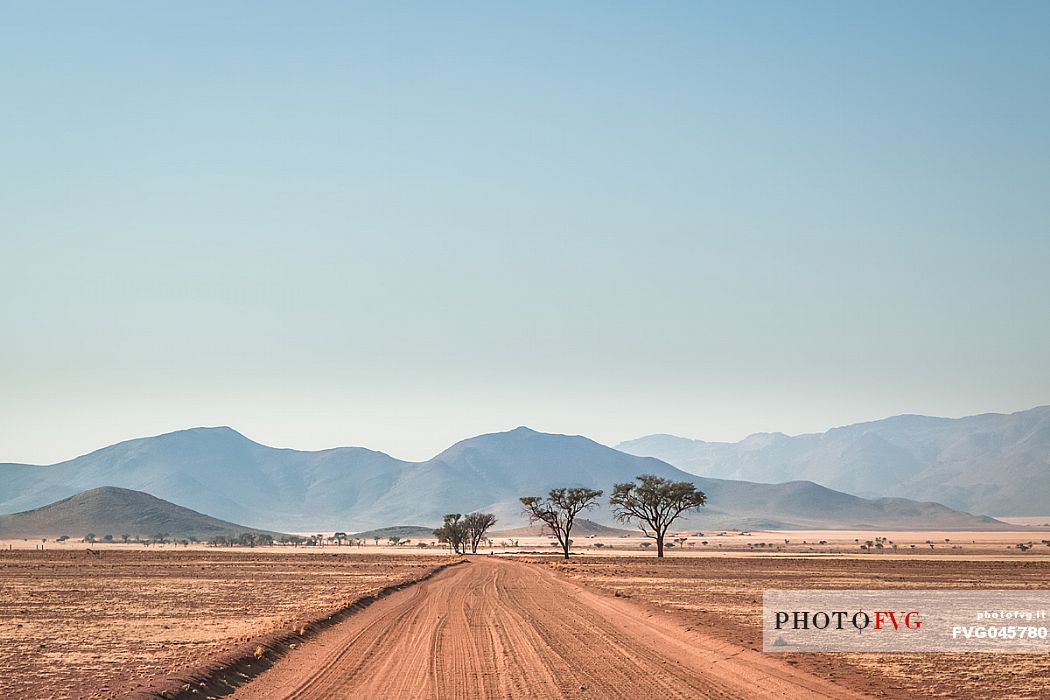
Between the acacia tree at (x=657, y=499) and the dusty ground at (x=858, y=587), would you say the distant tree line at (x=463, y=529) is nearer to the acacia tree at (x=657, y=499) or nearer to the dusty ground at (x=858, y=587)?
the acacia tree at (x=657, y=499)

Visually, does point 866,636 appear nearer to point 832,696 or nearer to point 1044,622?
point 1044,622

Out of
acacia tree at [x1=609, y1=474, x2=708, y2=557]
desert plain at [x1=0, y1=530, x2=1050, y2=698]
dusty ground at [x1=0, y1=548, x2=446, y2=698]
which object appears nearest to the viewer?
desert plain at [x1=0, y1=530, x2=1050, y2=698]

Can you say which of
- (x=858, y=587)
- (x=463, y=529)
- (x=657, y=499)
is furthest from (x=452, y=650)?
(x=463, y=529)

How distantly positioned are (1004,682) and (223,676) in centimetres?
1563

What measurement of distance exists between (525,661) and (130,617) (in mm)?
19213

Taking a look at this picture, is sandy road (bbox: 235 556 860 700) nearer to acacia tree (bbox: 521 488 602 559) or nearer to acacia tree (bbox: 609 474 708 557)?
acacia tree (bbox: 609 474 708 557)

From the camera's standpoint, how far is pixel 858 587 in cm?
4775

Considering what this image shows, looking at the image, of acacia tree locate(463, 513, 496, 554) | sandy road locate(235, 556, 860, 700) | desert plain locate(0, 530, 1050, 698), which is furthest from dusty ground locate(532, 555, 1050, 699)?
acacia tree locate(463, 513, 496, 554)

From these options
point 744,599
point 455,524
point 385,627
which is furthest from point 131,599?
point 455,524

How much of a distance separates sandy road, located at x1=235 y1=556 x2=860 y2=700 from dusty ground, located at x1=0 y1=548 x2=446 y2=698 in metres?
2.96

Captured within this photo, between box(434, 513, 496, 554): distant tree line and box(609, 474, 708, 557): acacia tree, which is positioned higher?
box(609, 474, 708, 557): acacia tree

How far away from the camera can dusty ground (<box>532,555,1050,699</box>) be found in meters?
18.7

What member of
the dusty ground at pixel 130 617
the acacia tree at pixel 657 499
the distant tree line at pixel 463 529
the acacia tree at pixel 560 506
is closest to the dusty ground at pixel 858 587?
the dusty ground at pixel 130 617

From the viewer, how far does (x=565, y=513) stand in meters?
122
